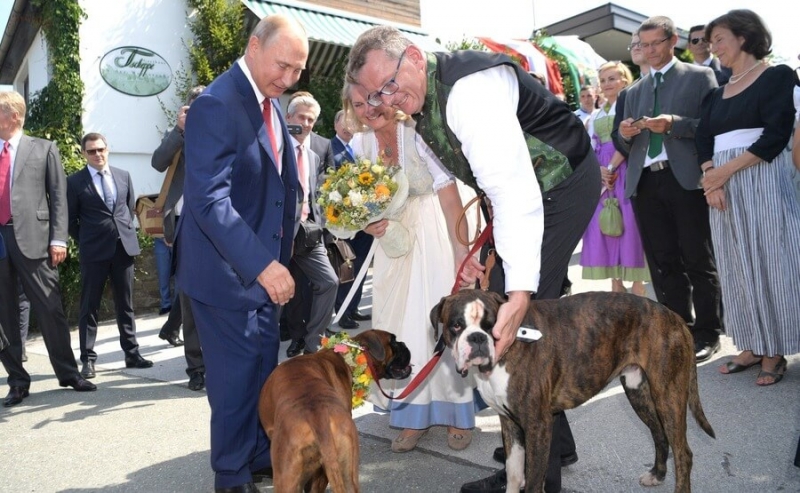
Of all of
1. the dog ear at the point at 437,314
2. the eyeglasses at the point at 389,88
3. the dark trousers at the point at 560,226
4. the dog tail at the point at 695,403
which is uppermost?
the eyeglasses at the point at 389,88

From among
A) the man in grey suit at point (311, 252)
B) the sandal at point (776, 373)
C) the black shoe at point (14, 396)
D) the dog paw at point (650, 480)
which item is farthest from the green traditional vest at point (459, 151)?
the black shoe at point (14, 396)

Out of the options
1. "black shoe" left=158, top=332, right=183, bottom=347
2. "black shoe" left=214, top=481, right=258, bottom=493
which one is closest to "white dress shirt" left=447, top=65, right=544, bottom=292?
"black shoe" left=214, top=481, right=258, bottom=493

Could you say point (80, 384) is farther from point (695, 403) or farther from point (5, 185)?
point (695, 403)

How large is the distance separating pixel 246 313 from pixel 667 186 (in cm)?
382

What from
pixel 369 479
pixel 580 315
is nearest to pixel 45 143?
pixel 369 479

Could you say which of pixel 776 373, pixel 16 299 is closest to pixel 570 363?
pixel 776 373

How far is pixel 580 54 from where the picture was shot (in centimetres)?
1534

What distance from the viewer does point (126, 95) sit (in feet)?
37.6

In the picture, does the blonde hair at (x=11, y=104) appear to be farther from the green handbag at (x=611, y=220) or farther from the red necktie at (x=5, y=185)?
Answer: the green handbag at (x=611, y=220)

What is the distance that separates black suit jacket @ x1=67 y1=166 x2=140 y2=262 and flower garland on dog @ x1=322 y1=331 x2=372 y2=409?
4486 millimetres

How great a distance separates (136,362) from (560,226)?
5473mm

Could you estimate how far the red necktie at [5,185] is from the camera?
6074 mm

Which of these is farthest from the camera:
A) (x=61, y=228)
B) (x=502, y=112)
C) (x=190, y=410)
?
(x=61, y=228)

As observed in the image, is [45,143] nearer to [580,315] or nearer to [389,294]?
[389,294]
